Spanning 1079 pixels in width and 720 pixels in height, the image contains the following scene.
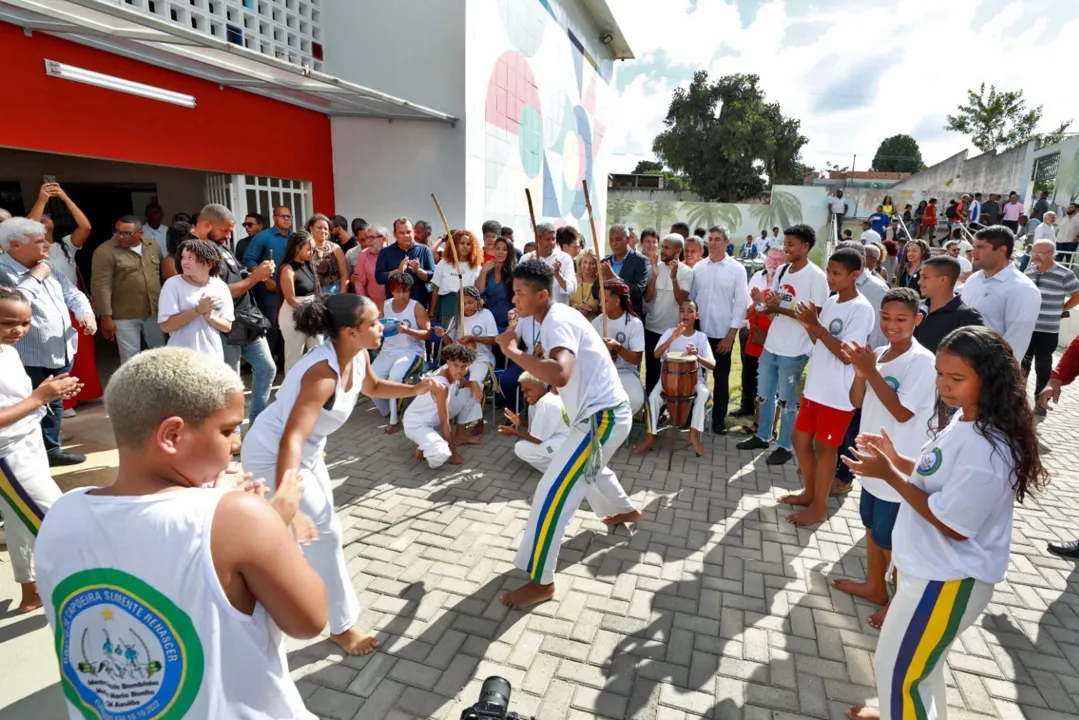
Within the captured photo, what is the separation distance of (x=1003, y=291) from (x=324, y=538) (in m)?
5.55

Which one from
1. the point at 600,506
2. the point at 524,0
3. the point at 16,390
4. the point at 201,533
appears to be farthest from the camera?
the point at 524,0

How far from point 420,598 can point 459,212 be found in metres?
7.70

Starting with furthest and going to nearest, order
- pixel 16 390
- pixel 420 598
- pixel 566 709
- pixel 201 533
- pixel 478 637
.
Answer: pixel 420 598, pixel 478 637, pixel 16 390, pixel 566 709, pixel 201 533

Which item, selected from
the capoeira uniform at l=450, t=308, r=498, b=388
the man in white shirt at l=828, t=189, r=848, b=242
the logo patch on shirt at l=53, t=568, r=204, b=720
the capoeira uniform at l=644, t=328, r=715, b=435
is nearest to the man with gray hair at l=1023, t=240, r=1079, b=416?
the capoeira uniform at l=644, t=328, r=715, b=435

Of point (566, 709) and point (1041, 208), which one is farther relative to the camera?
point (1041, 208)

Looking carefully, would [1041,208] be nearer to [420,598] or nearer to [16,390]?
[420,598]

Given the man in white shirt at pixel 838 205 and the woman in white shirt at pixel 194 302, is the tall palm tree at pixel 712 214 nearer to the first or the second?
the man in white shirt at pixel 838 205

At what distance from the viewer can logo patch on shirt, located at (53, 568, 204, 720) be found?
4.01ft

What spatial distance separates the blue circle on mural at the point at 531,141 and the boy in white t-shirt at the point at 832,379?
30.6ft

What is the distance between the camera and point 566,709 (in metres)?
2.64

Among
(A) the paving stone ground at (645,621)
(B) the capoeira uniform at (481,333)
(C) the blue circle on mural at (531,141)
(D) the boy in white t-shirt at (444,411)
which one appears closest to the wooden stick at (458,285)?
(B) the capoeira uniform at (481,333)

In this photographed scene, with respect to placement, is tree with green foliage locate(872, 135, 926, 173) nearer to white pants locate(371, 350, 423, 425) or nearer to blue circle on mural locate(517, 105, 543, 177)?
blue circle on mural locate(517, 105, 543, 177)

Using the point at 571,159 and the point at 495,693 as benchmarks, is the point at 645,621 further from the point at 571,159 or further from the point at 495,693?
the point at 571,159

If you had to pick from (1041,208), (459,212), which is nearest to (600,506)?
(459,212)
